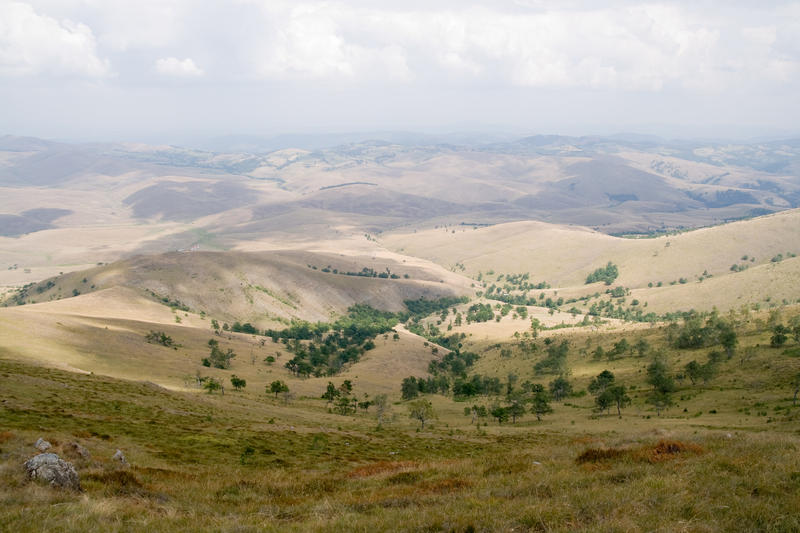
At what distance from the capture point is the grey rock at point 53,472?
1395cm

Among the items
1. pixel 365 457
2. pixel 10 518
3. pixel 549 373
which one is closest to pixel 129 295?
pixel 549 373

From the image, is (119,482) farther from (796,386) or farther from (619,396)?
(796,386)

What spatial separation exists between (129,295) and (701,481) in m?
175

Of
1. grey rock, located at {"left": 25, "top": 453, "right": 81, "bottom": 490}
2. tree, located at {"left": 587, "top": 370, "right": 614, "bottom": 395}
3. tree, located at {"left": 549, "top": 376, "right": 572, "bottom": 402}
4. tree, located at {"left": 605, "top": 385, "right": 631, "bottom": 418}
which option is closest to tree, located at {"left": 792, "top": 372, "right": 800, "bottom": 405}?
tree, located at {"left": 605, "top": 385, "right": 631, "bottom": 418}

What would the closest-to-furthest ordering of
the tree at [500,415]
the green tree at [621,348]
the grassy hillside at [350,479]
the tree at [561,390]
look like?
the grassy hillside at [350,479]
the tree at [500,415]
the tree at [561,390]
the green tree at [621,348]

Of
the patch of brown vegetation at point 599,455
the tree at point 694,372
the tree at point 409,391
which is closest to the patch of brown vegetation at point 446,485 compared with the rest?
the patch of brown vegetation at point 599,455

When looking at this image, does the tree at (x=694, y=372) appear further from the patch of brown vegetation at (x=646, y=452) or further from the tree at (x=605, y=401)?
the patch of brown vegetation at (x=646, y=452)

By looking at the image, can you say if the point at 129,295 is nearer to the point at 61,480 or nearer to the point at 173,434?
the point at 173,434

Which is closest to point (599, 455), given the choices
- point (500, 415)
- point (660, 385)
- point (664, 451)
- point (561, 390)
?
point (664, 451)

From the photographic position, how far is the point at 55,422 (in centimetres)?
2784

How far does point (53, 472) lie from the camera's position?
1413 cm

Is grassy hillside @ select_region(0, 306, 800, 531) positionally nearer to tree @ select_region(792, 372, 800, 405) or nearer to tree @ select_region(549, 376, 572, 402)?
tree @ select_region(792, 372, 800, 405)

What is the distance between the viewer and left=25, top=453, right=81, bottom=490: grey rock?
45.8ft

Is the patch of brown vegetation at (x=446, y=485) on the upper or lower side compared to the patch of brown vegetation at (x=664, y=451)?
lower
